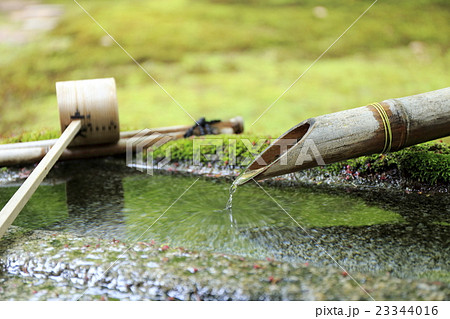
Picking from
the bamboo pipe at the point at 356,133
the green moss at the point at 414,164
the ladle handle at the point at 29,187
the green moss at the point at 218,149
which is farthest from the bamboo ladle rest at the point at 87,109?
the green moss at the point at 414,164

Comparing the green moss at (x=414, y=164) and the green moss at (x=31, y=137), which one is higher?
the green moss at (x=31, y=137)

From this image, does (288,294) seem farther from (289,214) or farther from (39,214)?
(39,214)

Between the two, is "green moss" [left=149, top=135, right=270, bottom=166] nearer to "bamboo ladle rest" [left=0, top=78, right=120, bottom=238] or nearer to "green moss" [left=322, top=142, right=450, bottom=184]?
"bamboo ladle rest" [left=0, top=78, right=120, bottom=238]

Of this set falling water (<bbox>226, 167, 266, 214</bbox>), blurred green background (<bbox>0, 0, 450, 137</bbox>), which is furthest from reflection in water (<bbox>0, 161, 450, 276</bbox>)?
blurred green background (<bbox>0, 0, 450, 137</bbox>)

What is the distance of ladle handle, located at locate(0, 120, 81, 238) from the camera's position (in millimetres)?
3189

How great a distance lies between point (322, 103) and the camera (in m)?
7.45

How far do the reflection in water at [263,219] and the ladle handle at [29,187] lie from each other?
0.33 m

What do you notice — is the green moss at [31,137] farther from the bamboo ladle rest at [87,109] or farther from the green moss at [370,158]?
the green moss at [370,158]

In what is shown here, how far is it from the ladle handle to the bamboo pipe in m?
1.56

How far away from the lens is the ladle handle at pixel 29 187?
319 centimetres

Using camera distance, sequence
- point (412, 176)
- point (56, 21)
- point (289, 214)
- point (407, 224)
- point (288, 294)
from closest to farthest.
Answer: point (288, 294)
point (407, 224)
point (289, 214)
point (412, 176)
point (56, 21)

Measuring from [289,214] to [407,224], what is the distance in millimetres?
861

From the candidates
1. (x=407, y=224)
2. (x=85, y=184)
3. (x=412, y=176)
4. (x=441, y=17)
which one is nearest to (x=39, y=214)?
(x=85, y=184)

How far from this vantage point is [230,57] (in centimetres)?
945
